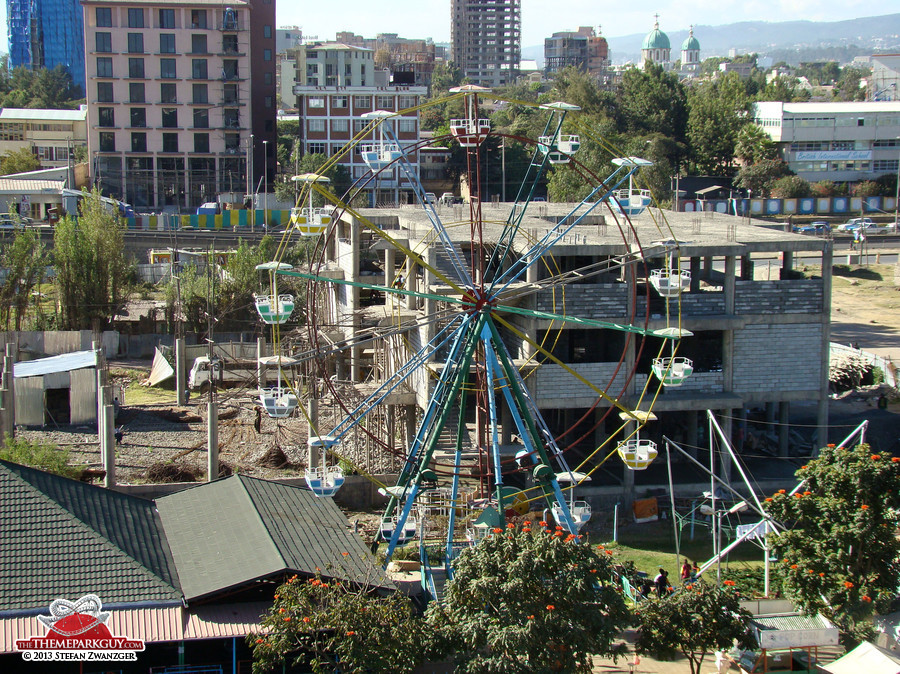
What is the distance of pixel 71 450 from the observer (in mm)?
37844

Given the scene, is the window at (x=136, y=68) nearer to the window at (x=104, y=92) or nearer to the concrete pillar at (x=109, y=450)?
the window at (x=104, y=92)

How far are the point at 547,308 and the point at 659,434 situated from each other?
7629mm

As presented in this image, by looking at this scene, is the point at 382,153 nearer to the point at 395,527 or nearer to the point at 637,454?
the point at 395,527

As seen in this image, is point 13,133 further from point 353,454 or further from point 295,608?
point 295,608

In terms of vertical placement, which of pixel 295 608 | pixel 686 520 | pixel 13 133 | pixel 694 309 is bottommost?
pixel 686 520

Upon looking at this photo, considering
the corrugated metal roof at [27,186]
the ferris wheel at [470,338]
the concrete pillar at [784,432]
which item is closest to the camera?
the ferris wheel at [470,338]

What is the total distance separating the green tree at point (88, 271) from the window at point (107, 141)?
4120 centimetres

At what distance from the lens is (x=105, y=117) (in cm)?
9519

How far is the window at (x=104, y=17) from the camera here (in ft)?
303

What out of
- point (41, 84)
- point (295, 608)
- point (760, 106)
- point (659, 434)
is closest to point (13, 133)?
point (41, 84)

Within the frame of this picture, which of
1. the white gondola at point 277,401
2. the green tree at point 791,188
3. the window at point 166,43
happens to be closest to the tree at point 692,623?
the white gondola at point 277,401

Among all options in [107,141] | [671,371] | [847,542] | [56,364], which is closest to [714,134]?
[107,141]

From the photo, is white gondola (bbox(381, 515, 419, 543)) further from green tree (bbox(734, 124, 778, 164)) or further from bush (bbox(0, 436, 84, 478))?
green tree (bbox(734, 124, 778, 164))

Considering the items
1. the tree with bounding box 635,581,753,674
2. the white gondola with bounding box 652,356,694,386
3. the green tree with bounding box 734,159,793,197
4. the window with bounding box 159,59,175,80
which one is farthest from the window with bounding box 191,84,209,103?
the tree with bounding box 635,581,753,674
